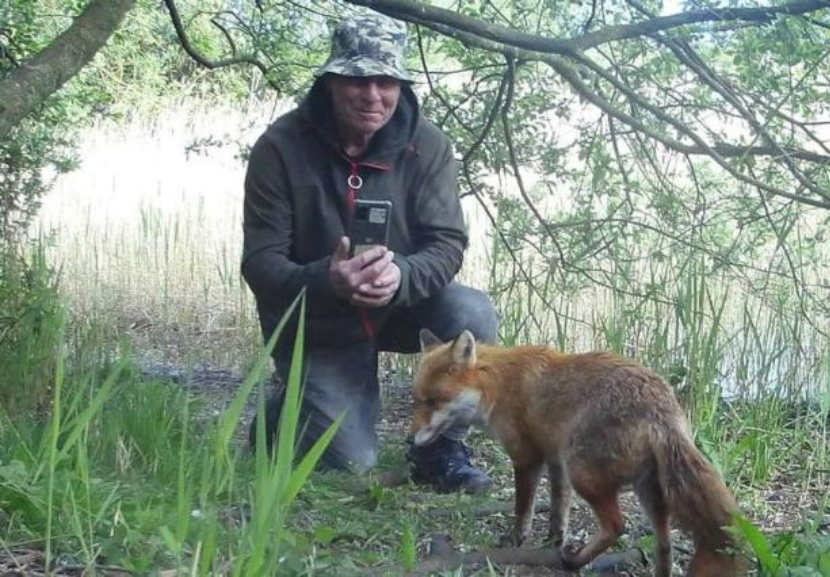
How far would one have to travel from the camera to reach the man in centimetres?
492

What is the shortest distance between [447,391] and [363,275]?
725mm

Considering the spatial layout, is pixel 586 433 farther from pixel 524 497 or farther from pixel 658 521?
pixel 524 497

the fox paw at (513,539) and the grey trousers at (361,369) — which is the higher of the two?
the grey trousers at (361,369)

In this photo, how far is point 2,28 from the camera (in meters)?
6.07

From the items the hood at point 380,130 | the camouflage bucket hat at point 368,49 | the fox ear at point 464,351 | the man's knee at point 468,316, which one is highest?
the camouflage bucket hat at point 368,49

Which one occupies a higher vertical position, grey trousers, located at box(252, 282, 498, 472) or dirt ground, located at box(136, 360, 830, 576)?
grey trousers, located at box(252, 282, 498, 472)

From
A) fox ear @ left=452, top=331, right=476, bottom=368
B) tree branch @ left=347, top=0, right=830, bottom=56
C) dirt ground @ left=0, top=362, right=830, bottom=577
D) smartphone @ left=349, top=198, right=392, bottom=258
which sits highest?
tree branch @ left=347, top=0, right=830, bottom=56

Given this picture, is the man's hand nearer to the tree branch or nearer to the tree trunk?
the tree branch

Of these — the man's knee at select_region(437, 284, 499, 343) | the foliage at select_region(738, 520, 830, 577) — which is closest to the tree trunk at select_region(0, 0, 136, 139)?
the man's knee at select_region(437, 284, 499, 343)

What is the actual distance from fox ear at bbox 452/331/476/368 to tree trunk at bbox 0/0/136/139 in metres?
1.83

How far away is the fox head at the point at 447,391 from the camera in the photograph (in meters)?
4.10

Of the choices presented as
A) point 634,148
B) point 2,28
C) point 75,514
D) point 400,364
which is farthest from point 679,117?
point 75,514

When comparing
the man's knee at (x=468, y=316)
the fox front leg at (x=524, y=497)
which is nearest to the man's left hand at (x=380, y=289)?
the man's knee at (x=468, y=316)

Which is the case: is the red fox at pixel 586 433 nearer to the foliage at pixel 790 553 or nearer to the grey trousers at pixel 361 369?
the foliage at pixel 790 553
